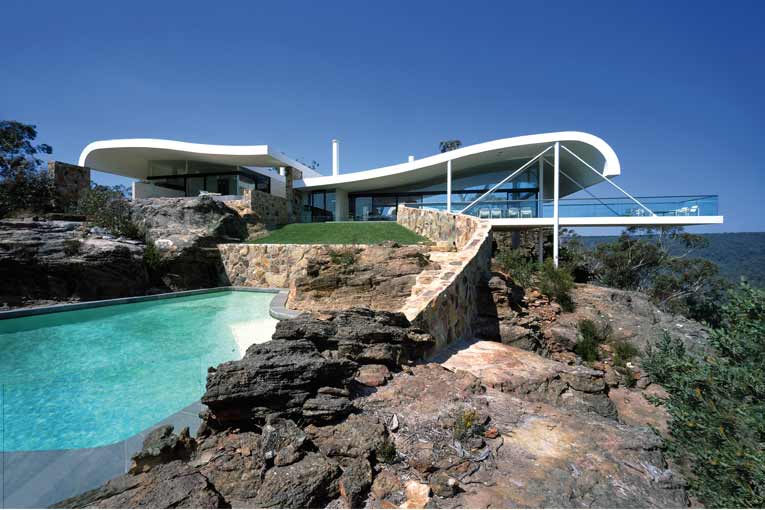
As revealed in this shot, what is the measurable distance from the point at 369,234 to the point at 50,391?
44.2 ft

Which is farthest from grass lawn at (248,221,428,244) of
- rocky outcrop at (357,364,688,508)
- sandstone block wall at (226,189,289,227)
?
rocky outcrop at (357,364,688,508)

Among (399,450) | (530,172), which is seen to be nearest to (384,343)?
(399,450)

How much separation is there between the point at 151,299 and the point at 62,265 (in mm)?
2945

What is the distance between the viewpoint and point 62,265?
38.7 ft

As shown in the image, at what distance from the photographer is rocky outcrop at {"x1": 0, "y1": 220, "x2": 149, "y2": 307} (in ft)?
36.8

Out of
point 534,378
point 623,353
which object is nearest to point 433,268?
point 534,378

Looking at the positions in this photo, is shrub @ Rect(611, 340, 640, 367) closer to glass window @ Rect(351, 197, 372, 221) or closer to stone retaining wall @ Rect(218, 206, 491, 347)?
stone retaining wall @ Rect(218, 206, 491, 347)

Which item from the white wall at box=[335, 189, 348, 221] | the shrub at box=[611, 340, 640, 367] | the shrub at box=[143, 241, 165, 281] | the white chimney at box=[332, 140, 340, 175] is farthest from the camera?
the white chimney at box=[332, 140, 340, 175]

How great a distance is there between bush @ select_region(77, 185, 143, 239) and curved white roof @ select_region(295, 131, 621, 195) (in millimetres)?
10622

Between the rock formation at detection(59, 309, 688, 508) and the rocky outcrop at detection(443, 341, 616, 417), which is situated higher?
the rock formation at detection(59, 309, 688, 508)

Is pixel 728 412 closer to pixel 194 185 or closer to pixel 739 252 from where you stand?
pixel 194 185

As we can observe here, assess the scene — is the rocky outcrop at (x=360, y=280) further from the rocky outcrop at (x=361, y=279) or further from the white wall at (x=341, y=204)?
the white wall at (x=341, y=204)

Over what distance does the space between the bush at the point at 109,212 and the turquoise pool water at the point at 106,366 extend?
5644 mm

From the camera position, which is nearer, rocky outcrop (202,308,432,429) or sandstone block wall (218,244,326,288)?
rocky outcrop (202,308,432,429)
